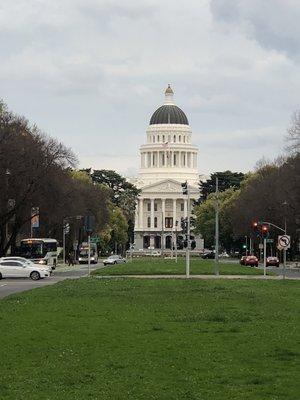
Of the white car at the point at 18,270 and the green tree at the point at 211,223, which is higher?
the green tree at the point at 211,223

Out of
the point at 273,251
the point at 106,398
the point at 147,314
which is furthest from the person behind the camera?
the point at 273,251

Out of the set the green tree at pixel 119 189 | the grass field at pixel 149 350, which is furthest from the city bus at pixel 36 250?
the green tree at pixel 119 189

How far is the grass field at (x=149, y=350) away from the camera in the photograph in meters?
12.1

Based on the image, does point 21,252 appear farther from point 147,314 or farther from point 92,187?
point 147,314

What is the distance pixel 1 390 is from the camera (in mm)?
12047

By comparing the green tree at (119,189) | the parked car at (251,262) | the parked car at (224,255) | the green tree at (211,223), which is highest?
the green tree at (119,189)

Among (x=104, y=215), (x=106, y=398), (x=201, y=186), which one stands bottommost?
(x=106, y=398)

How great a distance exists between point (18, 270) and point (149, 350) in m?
40.6

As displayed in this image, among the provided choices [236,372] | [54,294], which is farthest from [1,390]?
[54,294]

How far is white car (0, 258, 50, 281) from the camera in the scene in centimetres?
5566

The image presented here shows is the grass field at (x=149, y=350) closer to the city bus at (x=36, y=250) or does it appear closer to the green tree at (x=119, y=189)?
the city bus at (x=36, y=250)

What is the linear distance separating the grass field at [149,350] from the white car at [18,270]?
88.9ft

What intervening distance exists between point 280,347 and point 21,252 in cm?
6449

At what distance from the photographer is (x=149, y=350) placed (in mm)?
16188
